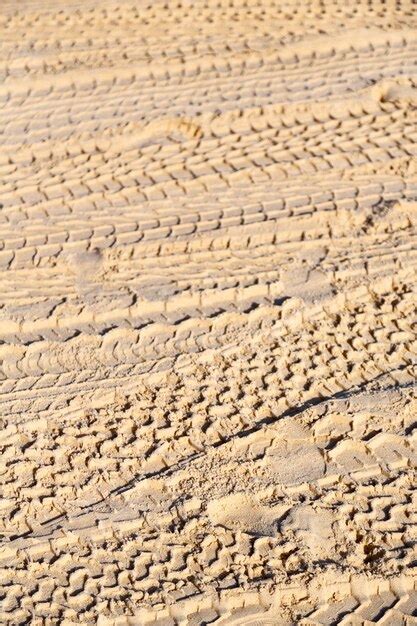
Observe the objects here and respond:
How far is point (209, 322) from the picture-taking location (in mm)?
5145

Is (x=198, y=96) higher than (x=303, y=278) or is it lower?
higher

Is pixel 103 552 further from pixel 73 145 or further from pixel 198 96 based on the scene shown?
pixel 198 96

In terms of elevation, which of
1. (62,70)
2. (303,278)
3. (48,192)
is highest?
(62,70)

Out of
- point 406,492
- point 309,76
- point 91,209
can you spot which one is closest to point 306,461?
point 406,492

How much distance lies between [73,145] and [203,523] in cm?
368

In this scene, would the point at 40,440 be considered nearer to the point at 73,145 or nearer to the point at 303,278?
the point at 303,278

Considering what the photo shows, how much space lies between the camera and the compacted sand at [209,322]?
3.87 meters

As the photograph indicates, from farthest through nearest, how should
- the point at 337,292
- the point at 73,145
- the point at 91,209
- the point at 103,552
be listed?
the point at 73,145
the point at 91,209
the point at 337,292
the point at 103,552

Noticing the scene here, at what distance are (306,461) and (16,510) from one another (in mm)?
1408

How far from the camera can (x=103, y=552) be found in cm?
393

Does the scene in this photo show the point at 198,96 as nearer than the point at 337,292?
No

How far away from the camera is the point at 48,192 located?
630 centimetres

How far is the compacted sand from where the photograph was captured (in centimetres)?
387

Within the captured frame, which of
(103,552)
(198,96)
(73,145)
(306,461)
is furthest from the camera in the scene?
(198,96)
